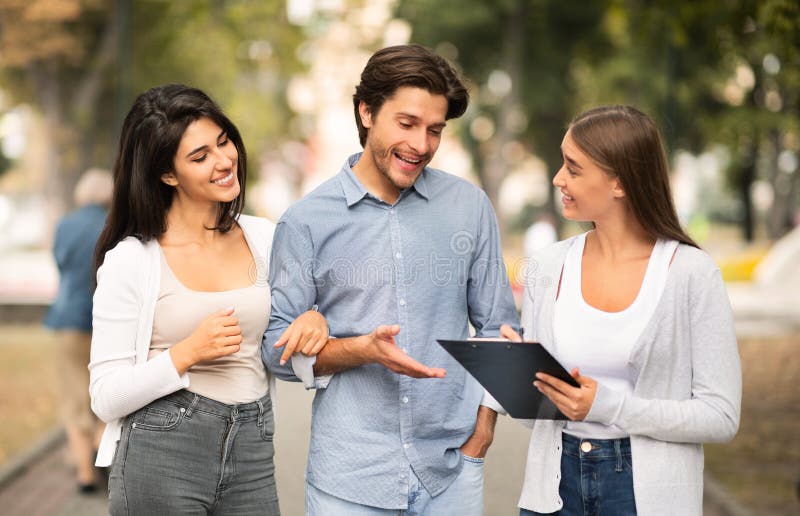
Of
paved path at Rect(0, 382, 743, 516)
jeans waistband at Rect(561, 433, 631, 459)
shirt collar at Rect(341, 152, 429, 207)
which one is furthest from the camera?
paved path at Rect(0, 382, 743, 516)

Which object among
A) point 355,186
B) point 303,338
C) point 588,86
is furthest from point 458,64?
point 303,338

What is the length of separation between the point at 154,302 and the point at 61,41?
1822 cm

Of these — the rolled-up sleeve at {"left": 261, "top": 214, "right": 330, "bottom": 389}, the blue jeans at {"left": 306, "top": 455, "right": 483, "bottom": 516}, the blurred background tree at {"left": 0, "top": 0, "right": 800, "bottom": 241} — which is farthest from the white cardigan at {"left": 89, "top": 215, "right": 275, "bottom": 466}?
the blurred background tree at {"left": 0, "top": 0, "right": 800, "bottom": 241}

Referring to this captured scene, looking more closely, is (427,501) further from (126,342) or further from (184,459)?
(126,342)

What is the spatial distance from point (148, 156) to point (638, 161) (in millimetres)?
1363

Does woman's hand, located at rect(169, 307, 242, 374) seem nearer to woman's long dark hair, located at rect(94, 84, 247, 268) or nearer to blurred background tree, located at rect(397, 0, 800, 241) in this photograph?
woman's long dark hair, located at rect(94, 84, 247, 268)

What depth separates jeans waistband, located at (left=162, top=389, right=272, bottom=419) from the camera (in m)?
2.67

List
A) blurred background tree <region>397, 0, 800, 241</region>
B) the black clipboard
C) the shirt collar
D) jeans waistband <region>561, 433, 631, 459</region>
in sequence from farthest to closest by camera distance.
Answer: blurred background tree <region>397, 0, 800, 241</region> < the shirt collar < jeans waistband <region>561, 433, 631, 459</region> < the black clipboard

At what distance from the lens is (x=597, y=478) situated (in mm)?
2529

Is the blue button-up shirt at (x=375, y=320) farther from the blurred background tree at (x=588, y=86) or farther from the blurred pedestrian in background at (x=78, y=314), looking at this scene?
the blurred background tree at (x=588, y=86)

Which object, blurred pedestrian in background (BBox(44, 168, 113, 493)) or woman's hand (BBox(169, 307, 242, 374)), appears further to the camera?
blurred pedestrian in background (BBox(44, 168, 113, 493))

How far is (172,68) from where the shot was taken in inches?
824

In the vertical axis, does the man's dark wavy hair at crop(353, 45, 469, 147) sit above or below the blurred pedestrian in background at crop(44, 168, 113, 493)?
above

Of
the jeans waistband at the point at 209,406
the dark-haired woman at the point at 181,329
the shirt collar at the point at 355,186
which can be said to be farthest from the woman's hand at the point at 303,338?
the shirt collar at the point at 355,186
